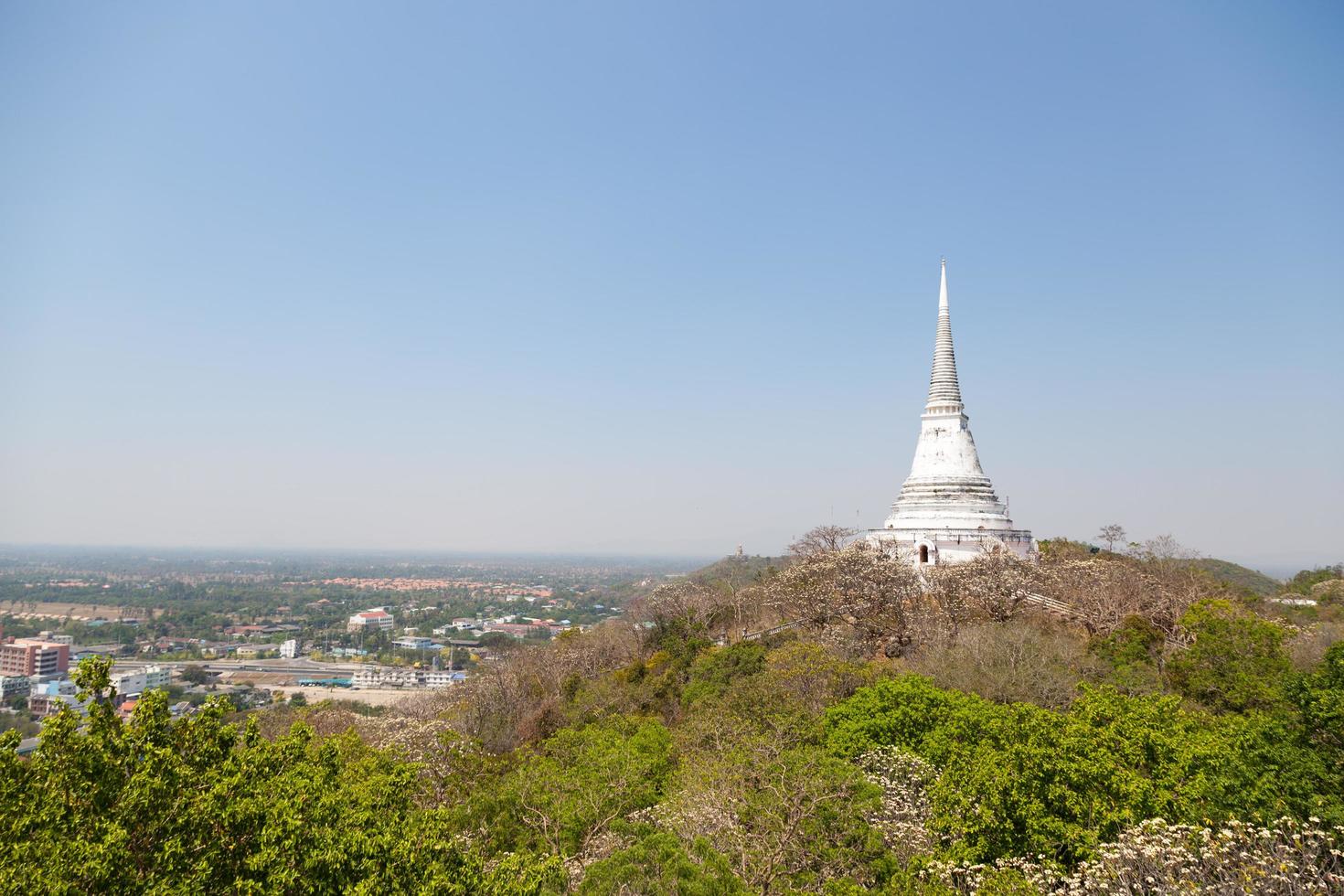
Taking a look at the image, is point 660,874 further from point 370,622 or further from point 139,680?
point 370,622

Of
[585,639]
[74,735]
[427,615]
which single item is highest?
[74,735]

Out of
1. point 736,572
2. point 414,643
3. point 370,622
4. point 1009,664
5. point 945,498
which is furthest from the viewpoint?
point 370,622

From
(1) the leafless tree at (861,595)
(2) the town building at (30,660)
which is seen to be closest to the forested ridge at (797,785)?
(1) the leafless tree at (861,595)

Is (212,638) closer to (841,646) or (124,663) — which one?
(124,663)

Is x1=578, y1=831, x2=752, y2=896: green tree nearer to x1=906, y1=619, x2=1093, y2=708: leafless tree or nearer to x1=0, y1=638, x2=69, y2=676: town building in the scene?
x1=906, y1=619, x2=1093, y2=708: leafless tree

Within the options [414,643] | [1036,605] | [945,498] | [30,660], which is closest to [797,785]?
[1036,605]

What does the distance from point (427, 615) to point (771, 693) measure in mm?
129848

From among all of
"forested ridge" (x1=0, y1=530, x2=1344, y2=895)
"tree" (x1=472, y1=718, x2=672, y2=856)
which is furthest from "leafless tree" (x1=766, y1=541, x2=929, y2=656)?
"tree" (x1=472, y1=718, x2=672, y2=856)

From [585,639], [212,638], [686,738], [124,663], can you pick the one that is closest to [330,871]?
[686,738]

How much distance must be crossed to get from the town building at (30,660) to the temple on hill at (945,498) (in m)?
77.0

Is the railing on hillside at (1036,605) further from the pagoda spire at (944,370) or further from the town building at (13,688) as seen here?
the town building at (13,688)

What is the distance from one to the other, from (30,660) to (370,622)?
58.1m

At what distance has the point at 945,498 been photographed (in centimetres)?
3906

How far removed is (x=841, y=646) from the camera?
26641 mm
